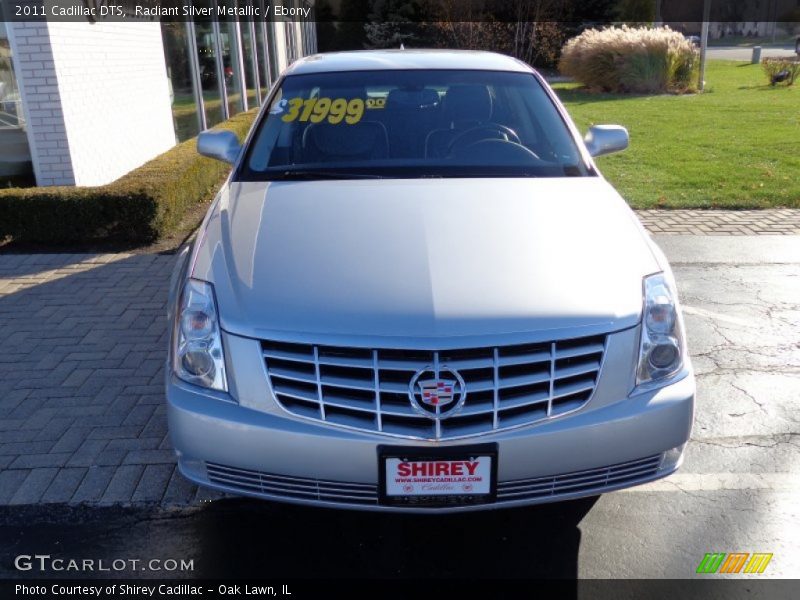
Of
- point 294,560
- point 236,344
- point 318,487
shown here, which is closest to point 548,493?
point 318,487

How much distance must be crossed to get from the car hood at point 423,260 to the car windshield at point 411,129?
20 cm

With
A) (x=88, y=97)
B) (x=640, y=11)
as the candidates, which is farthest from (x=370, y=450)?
(x=640, y=11)

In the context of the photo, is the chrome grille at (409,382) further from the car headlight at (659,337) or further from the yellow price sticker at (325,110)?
the yellow price sticker at (325,110)

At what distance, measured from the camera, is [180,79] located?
1077 centimetres

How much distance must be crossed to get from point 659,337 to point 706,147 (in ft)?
32.3

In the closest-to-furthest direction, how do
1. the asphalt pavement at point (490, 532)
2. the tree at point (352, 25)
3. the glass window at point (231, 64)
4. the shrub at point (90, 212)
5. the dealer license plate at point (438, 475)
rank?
the dealer license plate at point (438, 475), the asphalt pavement at point (490, 532), the shrub at point (90, 212), the glass window at point (231, 64), the tree at point (352, 25)

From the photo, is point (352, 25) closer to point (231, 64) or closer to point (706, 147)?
point (231, 64)

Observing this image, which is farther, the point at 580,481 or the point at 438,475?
the point at 580,481

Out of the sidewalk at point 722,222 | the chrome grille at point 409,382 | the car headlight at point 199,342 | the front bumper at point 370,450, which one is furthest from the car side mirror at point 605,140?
the sidewalk at point 722,222

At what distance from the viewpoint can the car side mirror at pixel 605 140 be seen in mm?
4250

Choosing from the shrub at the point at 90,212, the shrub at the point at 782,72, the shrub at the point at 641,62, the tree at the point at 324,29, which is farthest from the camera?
the tree at the point at 324,29

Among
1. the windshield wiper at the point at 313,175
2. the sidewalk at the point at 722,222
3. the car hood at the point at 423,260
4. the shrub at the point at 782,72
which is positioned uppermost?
the windshield wiper at the point at 313,175

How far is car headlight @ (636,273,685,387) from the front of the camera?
257cm

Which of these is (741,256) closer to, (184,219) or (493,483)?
(493,483)
